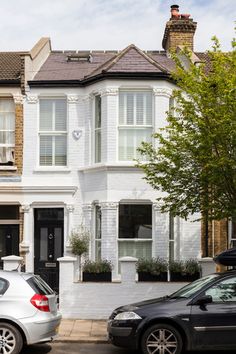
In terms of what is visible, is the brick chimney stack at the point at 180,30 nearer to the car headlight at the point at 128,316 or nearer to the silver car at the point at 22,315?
the car headlight at the point at 128,316

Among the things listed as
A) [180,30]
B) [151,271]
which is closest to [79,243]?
[151,271]

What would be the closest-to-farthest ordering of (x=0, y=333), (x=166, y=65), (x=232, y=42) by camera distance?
(x=0, y=333), (x=232, y=42), (x=166, y=65)

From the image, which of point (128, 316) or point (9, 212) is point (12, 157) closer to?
point (9, 212)

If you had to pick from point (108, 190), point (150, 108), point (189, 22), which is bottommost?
point (108, 190)

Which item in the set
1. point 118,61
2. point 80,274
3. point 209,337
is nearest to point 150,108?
point 118,61

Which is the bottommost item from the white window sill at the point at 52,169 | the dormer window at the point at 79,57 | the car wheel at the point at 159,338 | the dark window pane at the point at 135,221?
the car wheel at the point at 159,338

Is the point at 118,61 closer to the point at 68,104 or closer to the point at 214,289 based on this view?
the point at 68,104

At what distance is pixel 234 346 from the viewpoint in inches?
397

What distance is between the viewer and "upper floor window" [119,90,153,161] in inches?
672

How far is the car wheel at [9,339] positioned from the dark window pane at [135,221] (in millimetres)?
7206

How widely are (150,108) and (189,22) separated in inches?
189

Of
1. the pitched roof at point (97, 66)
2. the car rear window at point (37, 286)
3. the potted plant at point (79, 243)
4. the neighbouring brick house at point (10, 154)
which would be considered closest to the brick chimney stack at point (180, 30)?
the pitched roof at point (97, 66)

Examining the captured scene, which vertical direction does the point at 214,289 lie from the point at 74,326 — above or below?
above

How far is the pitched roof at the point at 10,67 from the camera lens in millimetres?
18052
